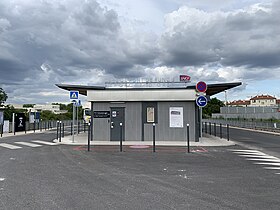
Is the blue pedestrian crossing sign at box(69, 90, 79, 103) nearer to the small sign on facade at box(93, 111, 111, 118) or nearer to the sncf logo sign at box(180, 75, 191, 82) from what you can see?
the small sign on facade at box(93, 111, 111, 118)

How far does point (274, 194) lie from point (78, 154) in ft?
24.3

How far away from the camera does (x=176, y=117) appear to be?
15.1 metres

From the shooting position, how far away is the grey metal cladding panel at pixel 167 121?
49.2 ft

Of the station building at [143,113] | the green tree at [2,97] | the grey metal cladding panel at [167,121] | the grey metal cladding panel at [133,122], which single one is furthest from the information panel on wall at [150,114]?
the green tree at [2,97]

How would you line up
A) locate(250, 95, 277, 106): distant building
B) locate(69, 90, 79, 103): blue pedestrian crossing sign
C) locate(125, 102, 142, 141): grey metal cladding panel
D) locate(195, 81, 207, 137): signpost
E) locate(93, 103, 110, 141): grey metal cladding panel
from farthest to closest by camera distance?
locate(250, 95, 277, 106): distant building < locate(93, 103, 110, 141): grey metal cladding panel < locate(125, 102, 142, 141): grey metal cladding panel < locate(69, 90, 79, 103): blue pedestrian crossing sign < locate(195, 81, 207, 137): signpost

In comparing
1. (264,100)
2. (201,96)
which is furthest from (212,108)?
(201,96)

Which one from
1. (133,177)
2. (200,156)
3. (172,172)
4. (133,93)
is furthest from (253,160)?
(133,93)

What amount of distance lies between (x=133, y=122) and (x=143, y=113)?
84 cm

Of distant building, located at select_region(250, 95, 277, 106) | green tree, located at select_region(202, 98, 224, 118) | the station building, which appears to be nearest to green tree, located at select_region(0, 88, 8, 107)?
the station building

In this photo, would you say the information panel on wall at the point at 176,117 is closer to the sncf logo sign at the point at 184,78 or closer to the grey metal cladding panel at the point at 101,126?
the sncf logo sign at the point at 184,78

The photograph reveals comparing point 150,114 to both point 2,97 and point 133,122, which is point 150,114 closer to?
point 133,122

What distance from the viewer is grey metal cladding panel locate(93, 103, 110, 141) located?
1527 centimetres

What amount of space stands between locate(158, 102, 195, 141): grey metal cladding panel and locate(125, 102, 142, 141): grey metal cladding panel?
1.19m

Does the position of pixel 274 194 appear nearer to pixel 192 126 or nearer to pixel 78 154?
pixel 78 154
